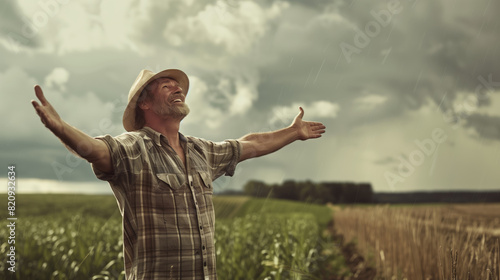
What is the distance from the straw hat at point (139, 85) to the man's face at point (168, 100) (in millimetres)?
63

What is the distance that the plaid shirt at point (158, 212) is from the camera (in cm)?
268

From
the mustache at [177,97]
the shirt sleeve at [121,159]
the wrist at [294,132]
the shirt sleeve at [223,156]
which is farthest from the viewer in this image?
the wrist at [294,132]

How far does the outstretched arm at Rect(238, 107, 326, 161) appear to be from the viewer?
3.66m

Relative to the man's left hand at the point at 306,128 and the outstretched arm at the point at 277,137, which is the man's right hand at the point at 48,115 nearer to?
the outstretched arm at the point at 277,137

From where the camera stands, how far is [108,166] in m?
2.65

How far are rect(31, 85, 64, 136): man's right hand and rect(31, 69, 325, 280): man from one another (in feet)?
0.04

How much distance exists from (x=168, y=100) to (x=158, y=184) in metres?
0.70

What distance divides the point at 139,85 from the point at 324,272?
5.28 meters

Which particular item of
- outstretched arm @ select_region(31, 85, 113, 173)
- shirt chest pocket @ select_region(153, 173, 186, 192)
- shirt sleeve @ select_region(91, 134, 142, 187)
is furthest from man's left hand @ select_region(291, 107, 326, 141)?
outstretched arm @ select_region(31, 85, 113, 173)

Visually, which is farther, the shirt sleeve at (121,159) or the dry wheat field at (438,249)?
the dry wheat field at (438,249)

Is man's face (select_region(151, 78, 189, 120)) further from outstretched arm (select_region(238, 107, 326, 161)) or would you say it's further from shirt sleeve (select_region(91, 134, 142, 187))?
outstretched arm (select_region(238, 107, 326, 161))

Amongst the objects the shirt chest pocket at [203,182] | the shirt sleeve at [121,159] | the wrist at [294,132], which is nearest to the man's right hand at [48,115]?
the shirt sleeve at [121,159]

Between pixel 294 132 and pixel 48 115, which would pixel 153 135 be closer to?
pixel 48 115

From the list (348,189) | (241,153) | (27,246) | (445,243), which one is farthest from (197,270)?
(348,189)
